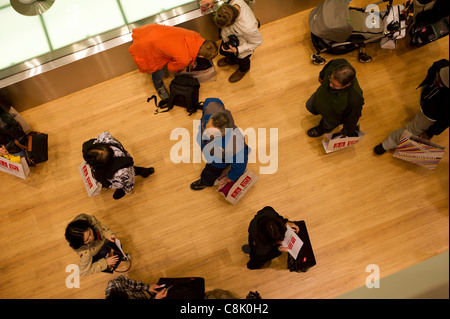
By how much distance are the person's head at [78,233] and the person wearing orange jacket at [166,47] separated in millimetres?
1962

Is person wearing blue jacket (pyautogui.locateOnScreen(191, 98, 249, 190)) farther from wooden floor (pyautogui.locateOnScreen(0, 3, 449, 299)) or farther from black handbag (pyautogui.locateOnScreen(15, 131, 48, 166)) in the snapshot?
black handbag (pyautogui.locateOnScreen(15, 131, 48, 166))

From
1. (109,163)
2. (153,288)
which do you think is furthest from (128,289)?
(109,163)

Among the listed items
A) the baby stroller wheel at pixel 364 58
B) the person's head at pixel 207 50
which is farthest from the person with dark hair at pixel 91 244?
the baby stroller wheel at pixel 364 58

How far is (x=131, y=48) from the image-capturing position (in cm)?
344

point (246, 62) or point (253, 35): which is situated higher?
point (253, 35)

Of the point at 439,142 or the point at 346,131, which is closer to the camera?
the point at 346,131

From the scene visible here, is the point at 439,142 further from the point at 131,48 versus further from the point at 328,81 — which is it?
the point at 131,48

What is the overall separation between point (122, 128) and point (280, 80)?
2.36m

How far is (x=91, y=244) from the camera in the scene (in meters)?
2.96

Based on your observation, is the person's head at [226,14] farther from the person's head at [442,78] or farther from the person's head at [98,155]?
the person's head at [442,78]

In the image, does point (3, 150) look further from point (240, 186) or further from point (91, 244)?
point (240, 186)
